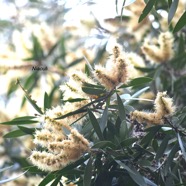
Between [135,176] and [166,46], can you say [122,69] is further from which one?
[166,46]

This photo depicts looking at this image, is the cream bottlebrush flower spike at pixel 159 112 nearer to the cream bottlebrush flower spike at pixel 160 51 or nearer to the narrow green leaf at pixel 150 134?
the narrow green leaf at pixel 150 134

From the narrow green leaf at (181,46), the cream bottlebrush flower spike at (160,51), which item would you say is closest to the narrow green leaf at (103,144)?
the cream bottlebrush flower spike at (160,51)

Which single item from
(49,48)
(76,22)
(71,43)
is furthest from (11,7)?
(49,48)

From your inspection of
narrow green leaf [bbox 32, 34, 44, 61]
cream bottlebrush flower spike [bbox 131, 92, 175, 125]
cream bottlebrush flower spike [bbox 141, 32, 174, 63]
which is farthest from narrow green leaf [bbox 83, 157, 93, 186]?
narrow green leaf [bbox 32, 34, 44, 61]

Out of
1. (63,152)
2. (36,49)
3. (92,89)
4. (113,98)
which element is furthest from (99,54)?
(63,152)

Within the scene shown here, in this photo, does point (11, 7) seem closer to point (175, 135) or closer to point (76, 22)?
point (76, 22)

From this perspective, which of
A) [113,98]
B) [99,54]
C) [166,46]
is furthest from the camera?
[99,54]
